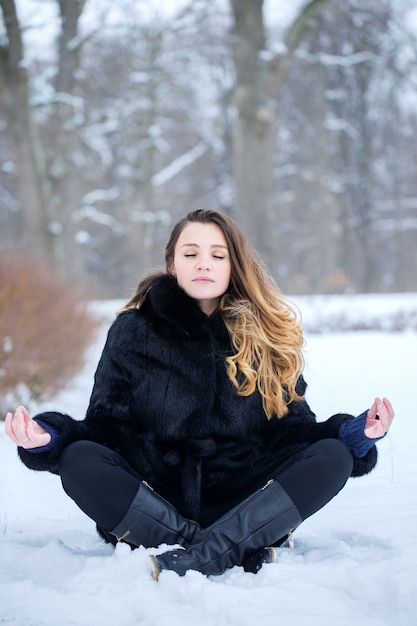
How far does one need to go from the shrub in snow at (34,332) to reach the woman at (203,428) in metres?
2.81

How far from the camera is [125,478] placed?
7.63ft

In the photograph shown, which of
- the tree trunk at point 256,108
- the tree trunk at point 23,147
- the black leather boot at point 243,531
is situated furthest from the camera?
the tree trunk at point 23,147

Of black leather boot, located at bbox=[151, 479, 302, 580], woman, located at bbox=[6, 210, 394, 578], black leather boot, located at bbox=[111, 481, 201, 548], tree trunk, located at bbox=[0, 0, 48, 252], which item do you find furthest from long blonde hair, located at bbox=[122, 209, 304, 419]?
tree trunk, located at bbox=[0, 0, 48, 252]

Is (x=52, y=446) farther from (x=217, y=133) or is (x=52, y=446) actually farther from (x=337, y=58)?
(x=217, y=133)

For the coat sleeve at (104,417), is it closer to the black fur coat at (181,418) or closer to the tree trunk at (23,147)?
the black fur coat at (181,418)

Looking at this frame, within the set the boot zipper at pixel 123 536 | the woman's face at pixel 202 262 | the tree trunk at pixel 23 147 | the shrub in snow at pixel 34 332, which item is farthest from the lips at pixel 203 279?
the tree trunk at pixel 23 147

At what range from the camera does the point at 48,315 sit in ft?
20.0

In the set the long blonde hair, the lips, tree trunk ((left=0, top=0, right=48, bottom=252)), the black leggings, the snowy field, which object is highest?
tree trunk ((left=0, top=0, right=48, bottom=252))

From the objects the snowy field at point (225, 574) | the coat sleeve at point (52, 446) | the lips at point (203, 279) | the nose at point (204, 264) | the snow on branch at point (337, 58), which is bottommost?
the snowy field at point (225, 574)

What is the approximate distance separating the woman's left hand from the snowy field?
41 cm

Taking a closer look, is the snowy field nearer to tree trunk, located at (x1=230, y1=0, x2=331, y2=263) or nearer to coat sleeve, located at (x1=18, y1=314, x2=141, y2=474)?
coat sleeve, located at (x1=18, y1=314, x2=141, y2=474)

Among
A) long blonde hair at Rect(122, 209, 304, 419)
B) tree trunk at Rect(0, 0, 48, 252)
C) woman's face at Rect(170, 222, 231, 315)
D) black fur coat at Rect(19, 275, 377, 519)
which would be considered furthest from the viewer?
tree trunk at Rect(0, 0, 48, 252)

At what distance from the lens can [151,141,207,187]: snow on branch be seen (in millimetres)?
22016

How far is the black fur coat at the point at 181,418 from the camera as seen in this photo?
2.52 m
